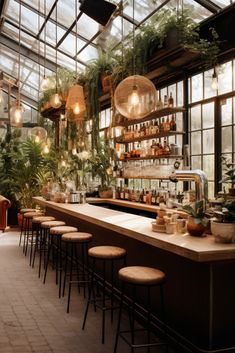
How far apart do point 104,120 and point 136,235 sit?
259 inches

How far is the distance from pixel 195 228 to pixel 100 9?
147 inches

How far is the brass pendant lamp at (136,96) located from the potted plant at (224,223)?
5.07ft

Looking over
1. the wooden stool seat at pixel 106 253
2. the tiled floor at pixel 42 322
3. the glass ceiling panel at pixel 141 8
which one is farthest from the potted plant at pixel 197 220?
the glass ceiling panel at pixel 141 8

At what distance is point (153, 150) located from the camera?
21.5ft

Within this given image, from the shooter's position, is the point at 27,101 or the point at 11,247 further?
the point at 27,101

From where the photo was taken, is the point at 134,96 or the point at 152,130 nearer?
the point at 134,96

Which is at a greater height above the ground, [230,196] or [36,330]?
[230,196]

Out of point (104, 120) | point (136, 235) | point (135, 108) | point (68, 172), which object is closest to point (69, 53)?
point (104, 120)

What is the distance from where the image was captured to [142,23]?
6461 millimetres

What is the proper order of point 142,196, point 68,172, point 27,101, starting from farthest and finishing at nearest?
1. point 27,101
2. point 68,172
3. point 142,196

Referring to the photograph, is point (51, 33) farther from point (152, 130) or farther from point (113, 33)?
point (152, 130)

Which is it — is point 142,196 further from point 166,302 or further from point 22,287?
point 166,302

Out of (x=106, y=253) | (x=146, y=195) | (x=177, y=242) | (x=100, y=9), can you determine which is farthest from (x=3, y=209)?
(x=177, y=242)

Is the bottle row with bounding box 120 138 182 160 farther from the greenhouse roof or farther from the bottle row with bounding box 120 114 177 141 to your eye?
the greenhouse roof
